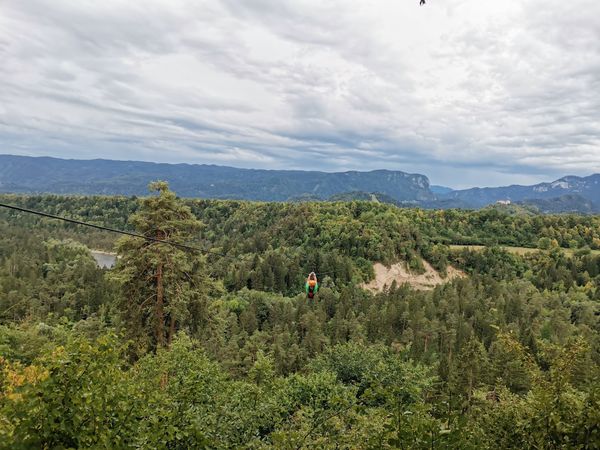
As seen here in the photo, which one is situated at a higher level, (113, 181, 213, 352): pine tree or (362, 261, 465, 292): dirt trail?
(113, 181, 213, 352): pine tree

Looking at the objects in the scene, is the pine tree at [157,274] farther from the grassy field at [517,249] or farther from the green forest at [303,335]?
the grassy field at [517,249]

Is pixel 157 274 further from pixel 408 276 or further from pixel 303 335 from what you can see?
pixel 408 276

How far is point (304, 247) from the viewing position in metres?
143

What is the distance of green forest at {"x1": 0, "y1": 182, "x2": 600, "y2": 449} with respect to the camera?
695 centimetres

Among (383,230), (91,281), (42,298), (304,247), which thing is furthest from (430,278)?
(42,298)

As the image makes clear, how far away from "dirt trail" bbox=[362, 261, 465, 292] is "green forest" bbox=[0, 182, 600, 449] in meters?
2.73

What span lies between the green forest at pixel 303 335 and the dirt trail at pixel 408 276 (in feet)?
8.96

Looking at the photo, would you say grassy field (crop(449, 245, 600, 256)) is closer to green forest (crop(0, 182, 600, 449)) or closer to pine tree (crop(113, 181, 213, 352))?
green forest (crop(0, 182, 600, 449))

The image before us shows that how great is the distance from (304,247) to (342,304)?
54.9 metres

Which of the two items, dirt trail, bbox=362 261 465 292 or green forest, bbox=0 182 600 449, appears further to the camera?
dirt trail, bbox=362 261 465 292

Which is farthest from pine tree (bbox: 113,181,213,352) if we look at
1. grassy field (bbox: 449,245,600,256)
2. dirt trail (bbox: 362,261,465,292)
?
grassy field (bbox: 449,245,600,256)

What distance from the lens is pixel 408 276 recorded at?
432 ft

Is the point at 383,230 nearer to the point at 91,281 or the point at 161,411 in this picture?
the point at 91,281

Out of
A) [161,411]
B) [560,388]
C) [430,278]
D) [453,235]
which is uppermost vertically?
[560,388]
